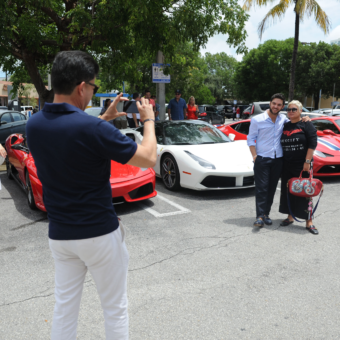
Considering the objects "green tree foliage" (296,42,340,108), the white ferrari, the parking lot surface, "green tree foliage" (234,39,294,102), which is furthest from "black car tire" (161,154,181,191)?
"green tree foliage" (234,39,294,102)

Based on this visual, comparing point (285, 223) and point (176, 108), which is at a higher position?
point (176, 108)

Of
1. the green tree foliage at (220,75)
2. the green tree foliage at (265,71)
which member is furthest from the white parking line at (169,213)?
the green tree foliage at (220,75)

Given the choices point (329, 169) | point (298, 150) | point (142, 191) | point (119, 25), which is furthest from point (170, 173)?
point (119, 25)

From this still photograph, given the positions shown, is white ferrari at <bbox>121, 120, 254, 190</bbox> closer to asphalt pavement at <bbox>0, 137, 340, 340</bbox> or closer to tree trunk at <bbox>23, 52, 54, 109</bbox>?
asphalt pavement at <bbox>0, 137, 340, 340</bbox>

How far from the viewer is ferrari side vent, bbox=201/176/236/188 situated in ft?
20.1

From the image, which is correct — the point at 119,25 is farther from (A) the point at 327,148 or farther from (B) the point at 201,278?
(B) the point at 201,278

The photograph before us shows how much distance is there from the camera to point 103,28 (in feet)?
28.6

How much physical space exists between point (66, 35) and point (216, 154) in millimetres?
5538

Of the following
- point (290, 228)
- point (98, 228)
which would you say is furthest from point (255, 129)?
point (98, 228)

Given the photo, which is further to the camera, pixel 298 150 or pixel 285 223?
pixel 285 223

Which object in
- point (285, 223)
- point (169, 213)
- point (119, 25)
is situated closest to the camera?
point (285, 223)

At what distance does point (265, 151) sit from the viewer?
4.77 m

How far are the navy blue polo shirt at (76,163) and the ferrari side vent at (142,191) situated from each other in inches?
145

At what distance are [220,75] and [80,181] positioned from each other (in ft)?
309
